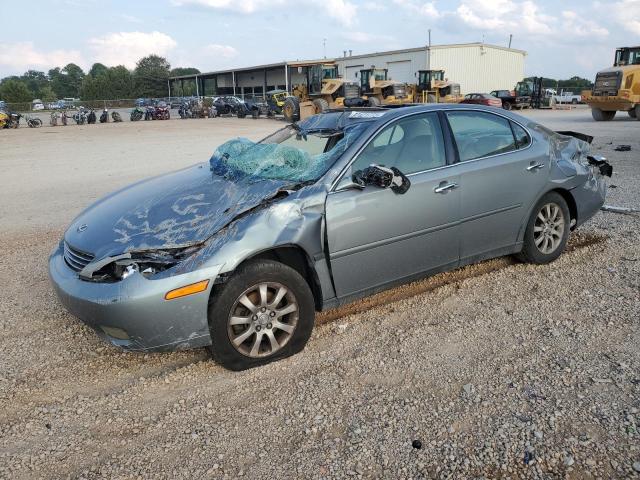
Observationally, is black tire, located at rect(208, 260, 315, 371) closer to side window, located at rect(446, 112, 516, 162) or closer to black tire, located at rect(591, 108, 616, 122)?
side window, located at rect(446, 112, 516, 162)

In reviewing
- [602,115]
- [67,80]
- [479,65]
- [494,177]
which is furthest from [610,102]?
[67,80]

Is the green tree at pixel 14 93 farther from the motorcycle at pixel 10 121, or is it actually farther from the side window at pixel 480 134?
the side window at pixel 480 134

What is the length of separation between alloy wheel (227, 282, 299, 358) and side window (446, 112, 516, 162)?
1.92 m

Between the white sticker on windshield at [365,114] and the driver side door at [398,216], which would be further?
the white sticker on windshield at [365,114]

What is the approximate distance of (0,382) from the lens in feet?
11.0

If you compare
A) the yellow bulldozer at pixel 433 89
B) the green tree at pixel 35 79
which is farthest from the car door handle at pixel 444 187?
the green tree at pixel 35 79

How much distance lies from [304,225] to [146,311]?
1111 mm

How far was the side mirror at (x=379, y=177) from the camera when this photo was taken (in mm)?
3624

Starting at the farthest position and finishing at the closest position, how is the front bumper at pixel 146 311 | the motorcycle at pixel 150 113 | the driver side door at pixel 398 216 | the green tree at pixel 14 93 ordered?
1. the green tree at pixel 14 93
2. the motorcycle at pixel 150 113
3. the driver side door at pixel 398 216
4. the front bumper at pixel 146 311

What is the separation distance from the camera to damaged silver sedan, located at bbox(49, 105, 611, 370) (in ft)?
10.3

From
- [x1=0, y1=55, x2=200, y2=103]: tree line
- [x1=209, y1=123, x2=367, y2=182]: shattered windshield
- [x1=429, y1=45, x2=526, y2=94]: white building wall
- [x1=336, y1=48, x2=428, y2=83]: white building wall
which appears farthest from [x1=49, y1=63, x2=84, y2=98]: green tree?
[x1=209, y1=123, x2=367, y2=182]: shattered windshield

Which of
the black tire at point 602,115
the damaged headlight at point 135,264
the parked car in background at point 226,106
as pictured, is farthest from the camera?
the parked car in background at point 226,106

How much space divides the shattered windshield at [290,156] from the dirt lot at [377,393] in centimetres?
120

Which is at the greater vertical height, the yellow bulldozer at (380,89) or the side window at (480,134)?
the yellow bulldozer at (380,89)
